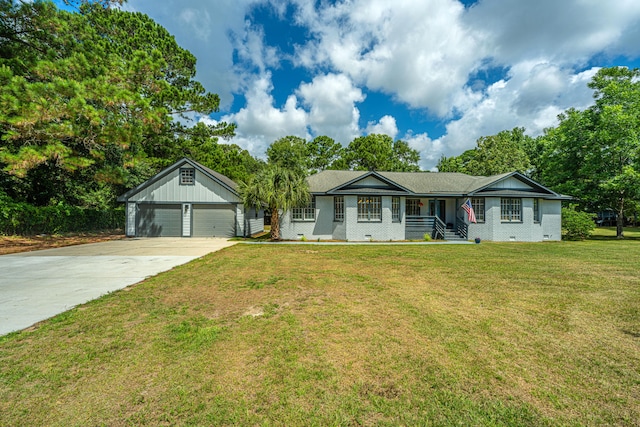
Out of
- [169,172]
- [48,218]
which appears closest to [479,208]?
[169,172]

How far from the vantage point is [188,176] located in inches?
745

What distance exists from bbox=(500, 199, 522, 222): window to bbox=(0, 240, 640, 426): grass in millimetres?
12625

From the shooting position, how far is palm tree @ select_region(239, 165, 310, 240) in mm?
15812

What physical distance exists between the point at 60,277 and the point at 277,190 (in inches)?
405

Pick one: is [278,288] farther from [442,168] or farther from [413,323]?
[442,168]

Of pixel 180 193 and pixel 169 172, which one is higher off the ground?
pixel 169 172

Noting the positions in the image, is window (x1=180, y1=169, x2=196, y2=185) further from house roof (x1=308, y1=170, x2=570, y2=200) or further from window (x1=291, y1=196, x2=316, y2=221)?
house roof (x1=308, y1=170, x2=570, y2=200)

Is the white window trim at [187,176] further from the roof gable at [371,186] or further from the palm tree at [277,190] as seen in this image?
the roof gable at [371,186]

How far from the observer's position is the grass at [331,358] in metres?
2.42

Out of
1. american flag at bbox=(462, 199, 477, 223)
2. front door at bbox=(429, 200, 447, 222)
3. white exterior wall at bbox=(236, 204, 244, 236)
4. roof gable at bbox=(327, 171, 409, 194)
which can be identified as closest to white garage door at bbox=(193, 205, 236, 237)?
white exterior wall at bbox=(236, 204, 244, 236)

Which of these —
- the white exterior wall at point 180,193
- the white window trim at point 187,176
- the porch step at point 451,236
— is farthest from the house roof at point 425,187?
the white window trim at point 187,176

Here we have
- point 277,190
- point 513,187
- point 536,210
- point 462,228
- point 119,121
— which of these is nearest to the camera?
point 119,121

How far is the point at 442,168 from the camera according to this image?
4319 centimetres

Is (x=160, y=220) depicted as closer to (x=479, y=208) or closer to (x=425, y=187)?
(x=425, y=187)
